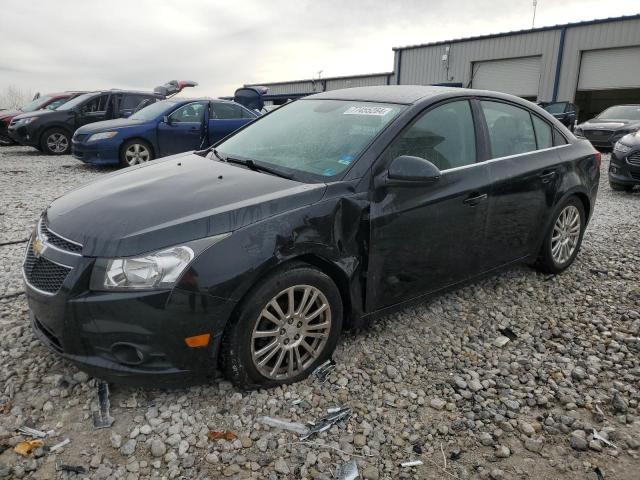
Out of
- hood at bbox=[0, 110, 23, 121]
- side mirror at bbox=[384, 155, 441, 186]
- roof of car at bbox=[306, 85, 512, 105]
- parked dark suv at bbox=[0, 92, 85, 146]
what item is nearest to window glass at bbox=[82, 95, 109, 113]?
parked dark suv at bbox=[0, 92, 85, 146]

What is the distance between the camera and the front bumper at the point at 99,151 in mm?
9484

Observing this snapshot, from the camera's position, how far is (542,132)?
→ 416cm

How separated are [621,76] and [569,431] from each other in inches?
915

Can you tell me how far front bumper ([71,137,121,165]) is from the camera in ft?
31.1

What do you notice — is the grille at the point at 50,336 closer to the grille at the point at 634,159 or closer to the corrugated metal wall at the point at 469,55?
the grille at the point at 634,159

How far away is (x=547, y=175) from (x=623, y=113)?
13.5 metres

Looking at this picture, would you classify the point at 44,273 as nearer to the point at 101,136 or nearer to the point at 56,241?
the point at 56,241

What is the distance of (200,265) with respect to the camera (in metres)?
2.27

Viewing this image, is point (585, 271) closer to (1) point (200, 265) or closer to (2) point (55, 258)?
(1) point (200, 265)

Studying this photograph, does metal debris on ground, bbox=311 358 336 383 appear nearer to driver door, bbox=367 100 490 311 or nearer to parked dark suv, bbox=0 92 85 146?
driver door, bbox=367 100 490 311

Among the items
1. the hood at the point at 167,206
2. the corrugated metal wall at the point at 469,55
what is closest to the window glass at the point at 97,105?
the hood at the point at 167,206

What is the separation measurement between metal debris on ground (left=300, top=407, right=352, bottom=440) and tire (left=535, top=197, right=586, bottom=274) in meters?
2.59

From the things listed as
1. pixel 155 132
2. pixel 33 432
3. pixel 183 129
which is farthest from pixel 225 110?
pixel 33 432

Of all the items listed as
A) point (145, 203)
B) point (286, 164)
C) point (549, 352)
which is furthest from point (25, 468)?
point (549, 352)
